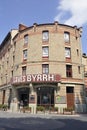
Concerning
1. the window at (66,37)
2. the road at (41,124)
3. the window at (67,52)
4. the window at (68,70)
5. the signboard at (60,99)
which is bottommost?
the road at (41,124)

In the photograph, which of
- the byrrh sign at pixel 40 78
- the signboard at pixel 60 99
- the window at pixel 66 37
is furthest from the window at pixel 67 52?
the signboard at pixel 60 99

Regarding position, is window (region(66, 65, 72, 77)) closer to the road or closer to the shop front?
the shop front

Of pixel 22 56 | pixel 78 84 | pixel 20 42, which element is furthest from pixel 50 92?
pixel 20 42

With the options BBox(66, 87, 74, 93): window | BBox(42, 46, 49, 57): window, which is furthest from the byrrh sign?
BBox(42, 46, 49, 57): window

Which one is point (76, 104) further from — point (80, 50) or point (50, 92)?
point (80, 50)

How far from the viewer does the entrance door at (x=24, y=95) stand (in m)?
37.7

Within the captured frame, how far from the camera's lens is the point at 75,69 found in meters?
37.0

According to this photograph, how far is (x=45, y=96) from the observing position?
35.9 m

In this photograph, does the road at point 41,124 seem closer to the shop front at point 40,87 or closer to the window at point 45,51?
the shop front at point 40,87

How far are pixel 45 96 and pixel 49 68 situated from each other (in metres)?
4.64

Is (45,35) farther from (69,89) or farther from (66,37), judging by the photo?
(69,89)

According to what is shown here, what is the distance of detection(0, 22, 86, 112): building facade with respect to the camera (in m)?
34.9

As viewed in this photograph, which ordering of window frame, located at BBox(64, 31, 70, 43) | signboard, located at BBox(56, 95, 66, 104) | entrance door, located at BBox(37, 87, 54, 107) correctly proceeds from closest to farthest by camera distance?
signboard, located at BBox(56, 95, 66, 104), entrance door, located at BBox(37, 87, 54, 107), window frame, located at BBox(64, 31, 70, 43)

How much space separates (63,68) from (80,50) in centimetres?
588
